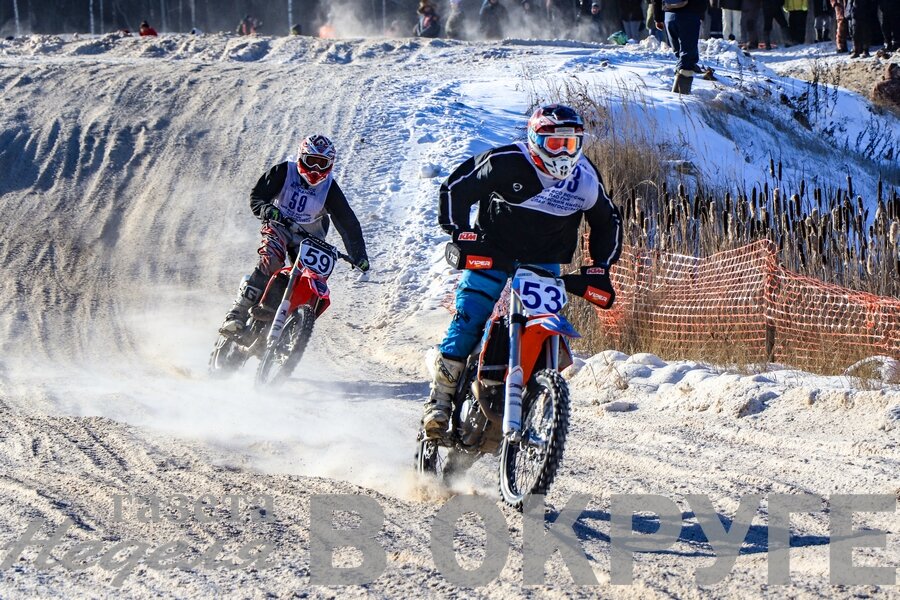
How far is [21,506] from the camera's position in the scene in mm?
5602

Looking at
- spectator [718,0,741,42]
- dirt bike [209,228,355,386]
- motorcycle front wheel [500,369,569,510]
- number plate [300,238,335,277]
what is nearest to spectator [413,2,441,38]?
spectator [718,0,741,42]

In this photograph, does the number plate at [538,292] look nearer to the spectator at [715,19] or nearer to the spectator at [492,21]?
the spectator at [715,19]

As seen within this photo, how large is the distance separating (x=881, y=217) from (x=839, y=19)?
1478 centimetres

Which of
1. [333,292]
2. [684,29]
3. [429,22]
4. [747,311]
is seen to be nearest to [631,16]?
[429,22]

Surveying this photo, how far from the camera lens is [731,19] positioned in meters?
25.5

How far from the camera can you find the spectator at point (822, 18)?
24914mm

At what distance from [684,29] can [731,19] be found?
8564 mm

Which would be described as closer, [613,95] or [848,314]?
[848,314]

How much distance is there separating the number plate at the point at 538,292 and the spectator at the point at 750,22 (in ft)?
67.3

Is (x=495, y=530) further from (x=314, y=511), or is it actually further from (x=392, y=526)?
(x=314, y=511)

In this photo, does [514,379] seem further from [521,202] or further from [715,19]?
[715,19]

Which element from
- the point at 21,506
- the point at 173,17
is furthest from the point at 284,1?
the point at 21,506

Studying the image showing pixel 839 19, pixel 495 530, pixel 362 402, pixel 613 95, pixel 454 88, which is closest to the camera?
pixel 495 530

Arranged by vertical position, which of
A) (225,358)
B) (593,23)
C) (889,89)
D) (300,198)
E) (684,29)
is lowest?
(225,358)
